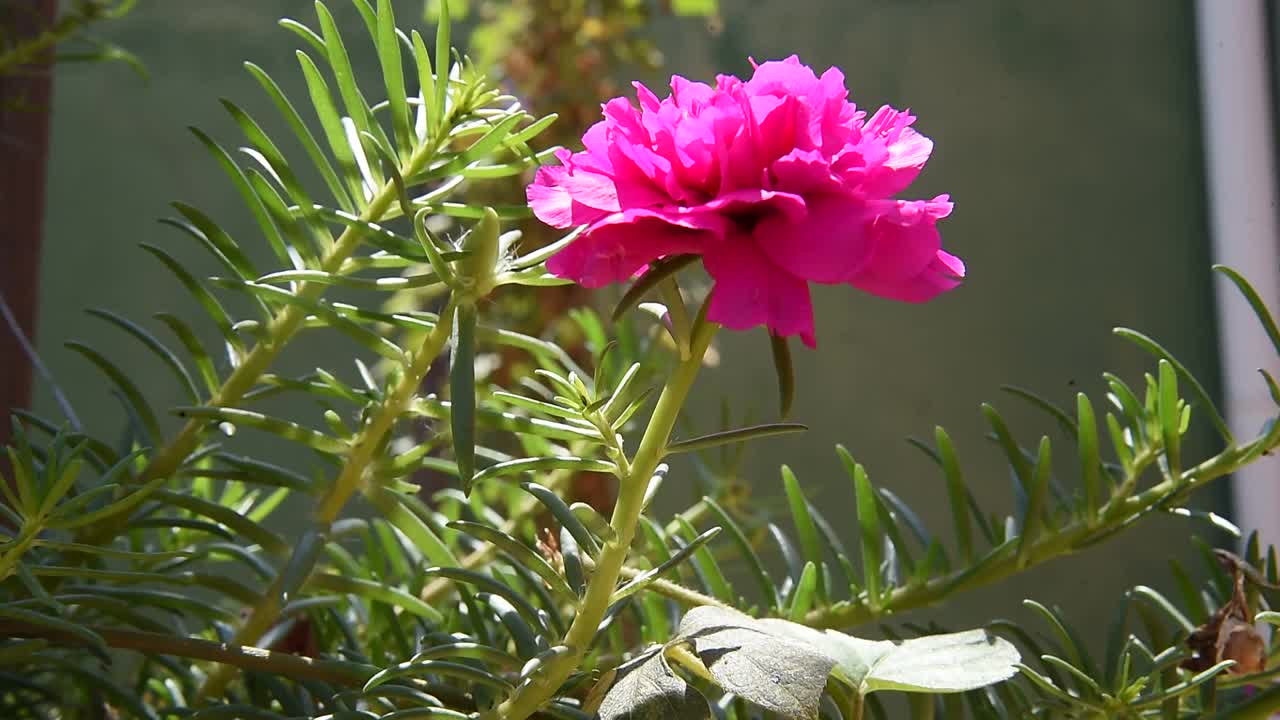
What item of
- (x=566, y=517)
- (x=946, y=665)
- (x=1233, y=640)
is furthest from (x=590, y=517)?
(x=1233, y=640)

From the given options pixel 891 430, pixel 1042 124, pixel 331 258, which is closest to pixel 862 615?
pixel 331 258

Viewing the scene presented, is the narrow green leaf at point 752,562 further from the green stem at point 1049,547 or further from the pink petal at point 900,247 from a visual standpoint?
the pink petal at point 900,247

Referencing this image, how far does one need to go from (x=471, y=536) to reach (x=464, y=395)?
11 centimetres

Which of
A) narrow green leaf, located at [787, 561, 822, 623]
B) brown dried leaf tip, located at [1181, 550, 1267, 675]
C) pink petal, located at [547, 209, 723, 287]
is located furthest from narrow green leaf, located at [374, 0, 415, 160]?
brown dried leaf tip, located at [1181, 550, 1267, 675]

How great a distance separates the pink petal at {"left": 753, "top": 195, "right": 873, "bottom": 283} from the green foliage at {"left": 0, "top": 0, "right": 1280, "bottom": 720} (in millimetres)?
29

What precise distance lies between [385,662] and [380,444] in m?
0.09

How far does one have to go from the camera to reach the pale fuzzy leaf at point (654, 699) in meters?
0.29

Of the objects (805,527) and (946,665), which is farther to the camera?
(805,527)

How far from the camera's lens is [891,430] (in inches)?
43.0

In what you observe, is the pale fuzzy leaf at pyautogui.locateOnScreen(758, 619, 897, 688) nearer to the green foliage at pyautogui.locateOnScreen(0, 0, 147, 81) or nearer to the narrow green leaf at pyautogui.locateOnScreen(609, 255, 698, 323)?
the narrow green leaf at pyautogui.locateOnScreen(609, 255, 698, 323)

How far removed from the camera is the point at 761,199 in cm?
26

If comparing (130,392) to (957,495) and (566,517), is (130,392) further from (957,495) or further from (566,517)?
(957,495)

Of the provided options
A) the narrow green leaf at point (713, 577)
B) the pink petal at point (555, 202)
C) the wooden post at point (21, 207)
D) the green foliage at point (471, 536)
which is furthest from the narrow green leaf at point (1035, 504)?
the wooden post at point (21, 207)

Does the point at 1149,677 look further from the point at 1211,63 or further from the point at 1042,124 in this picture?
the point at 1042,124
